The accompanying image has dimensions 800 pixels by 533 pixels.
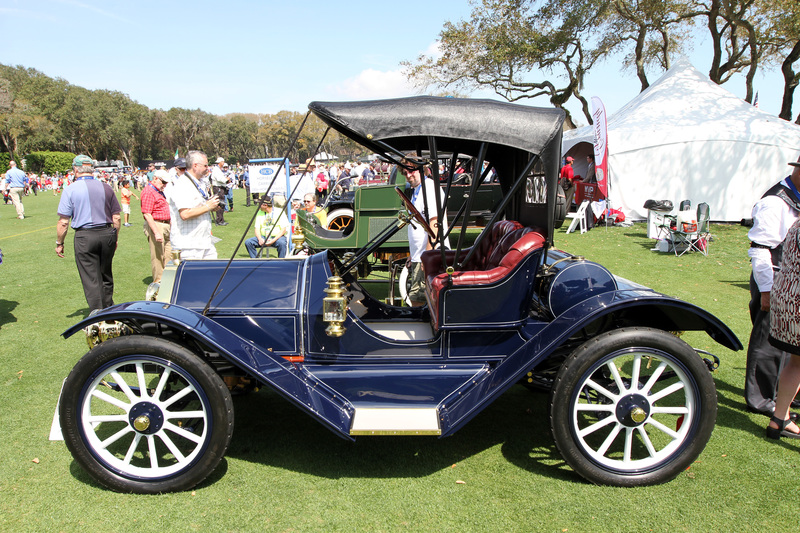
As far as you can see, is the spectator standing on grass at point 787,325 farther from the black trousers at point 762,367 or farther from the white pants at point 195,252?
the white pants at point 195,252

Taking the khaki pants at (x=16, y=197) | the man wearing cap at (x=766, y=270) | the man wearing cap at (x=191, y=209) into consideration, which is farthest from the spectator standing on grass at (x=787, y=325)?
the khaki pants at (x=16, y=197)

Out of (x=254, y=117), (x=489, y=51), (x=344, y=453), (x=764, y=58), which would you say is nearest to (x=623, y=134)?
(x=489, y=51)

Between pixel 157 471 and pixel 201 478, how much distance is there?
27cm

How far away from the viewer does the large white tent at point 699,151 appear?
538 inches

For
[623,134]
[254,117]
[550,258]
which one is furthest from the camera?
[254,117]

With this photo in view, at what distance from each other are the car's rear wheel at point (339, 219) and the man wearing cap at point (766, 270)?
7.27 meters

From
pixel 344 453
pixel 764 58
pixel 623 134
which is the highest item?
pixel 764 58

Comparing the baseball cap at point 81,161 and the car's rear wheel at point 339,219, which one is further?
the car's rear wheel at point 339,219

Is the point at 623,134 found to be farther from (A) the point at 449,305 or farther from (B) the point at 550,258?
(A) the point at 449,305

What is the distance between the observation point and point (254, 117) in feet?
321

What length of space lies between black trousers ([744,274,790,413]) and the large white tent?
470 inches

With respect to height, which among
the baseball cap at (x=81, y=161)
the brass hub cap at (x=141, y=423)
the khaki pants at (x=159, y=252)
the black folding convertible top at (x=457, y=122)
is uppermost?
the black folding convertible top at (x=457, y=122)

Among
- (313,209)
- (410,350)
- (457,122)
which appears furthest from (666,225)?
(457,122)

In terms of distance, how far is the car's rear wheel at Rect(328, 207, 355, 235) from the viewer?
9953mm
